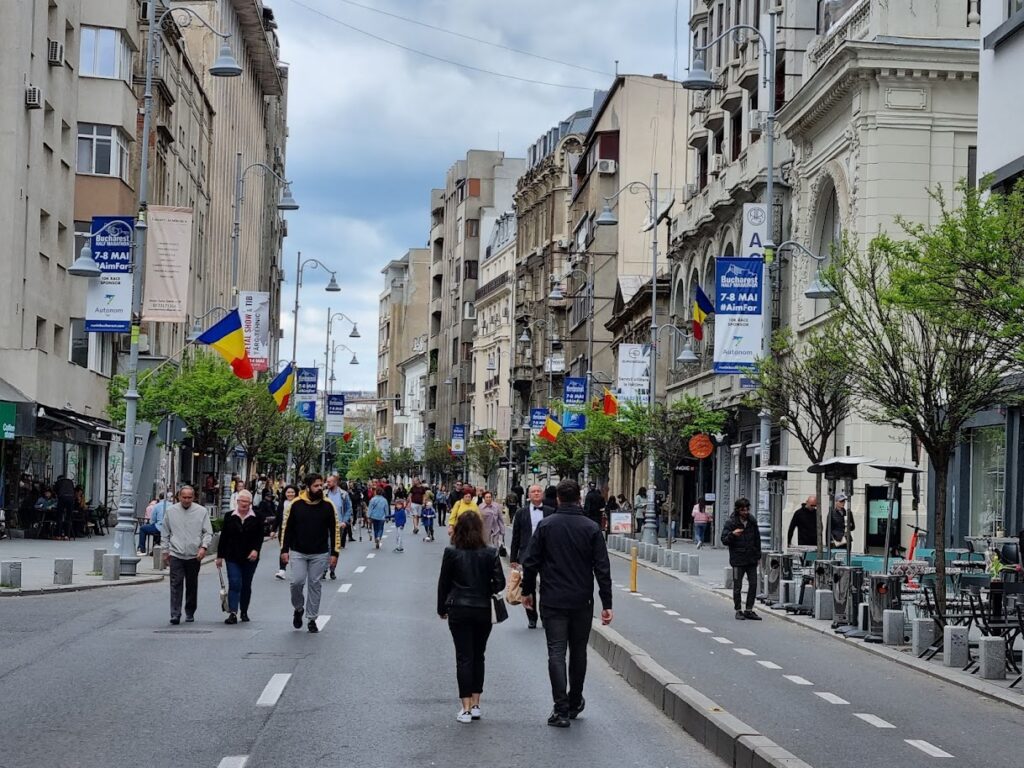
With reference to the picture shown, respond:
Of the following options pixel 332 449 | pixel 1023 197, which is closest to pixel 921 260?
pixel 1023 197

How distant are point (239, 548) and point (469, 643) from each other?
8690 mm

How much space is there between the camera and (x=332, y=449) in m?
131

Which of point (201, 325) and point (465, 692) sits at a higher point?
point (201, 325)

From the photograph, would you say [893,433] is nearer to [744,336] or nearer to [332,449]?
[744,336]

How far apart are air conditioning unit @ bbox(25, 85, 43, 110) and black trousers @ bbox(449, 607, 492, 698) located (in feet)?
114

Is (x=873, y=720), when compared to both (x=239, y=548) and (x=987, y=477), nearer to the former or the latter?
(x=239, y=548)

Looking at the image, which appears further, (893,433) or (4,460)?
(4,460)

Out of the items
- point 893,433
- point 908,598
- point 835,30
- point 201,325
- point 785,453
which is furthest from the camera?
point 201,325

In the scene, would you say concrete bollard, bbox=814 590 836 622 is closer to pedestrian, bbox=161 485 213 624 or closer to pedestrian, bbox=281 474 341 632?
pedestrian, bbox=281 474 341 632

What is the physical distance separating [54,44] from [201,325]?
26389mm

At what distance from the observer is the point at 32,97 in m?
44.2

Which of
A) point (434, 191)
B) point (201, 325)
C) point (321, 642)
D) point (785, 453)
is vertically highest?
point (434, 191)

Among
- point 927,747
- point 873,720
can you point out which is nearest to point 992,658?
point 873,720

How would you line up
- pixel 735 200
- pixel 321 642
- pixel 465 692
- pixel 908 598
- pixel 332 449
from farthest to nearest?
1. pixel 332 449
2. pixel 735 200
3. pixel 908 598
4. pixel 321 642
5. pixel 465 692
